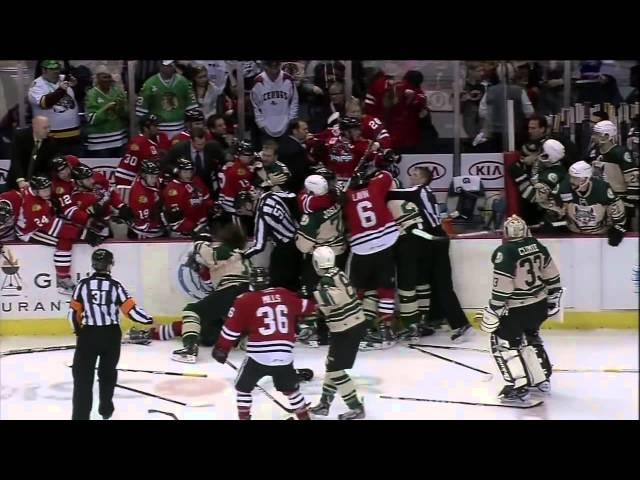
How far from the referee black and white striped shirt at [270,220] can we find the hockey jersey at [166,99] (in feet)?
4.30

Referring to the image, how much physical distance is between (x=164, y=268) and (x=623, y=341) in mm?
3251

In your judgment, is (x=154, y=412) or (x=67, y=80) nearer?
(x=154, y=412)

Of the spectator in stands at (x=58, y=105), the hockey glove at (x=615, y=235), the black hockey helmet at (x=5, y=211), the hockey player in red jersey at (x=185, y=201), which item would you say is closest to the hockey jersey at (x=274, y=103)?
the hockey player in red jersey at (x=185, y=201)

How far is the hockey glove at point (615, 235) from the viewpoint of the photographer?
873 cm

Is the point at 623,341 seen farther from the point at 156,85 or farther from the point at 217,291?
the point at 156,85

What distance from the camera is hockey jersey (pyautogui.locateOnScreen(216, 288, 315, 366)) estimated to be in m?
6.75

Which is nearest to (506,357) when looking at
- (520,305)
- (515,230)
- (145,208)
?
(520,305)

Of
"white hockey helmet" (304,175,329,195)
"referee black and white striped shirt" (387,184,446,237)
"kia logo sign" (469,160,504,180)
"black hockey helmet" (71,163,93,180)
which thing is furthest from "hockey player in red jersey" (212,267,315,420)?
"kia logo sign" (469,160,504,180)

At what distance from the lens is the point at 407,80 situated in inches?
375

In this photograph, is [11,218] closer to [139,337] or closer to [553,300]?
[139,337]

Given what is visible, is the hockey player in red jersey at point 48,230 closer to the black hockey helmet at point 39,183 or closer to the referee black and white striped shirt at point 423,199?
the black hockey helmet at point 39,183

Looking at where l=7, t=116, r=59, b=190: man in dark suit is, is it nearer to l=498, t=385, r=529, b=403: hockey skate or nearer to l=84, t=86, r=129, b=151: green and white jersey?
l=84, t=86, r=129, b=151: green and white jersey

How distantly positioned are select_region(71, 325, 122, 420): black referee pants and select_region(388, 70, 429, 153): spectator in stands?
11.1 ft

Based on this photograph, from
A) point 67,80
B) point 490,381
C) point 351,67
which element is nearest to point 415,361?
point 490,381
